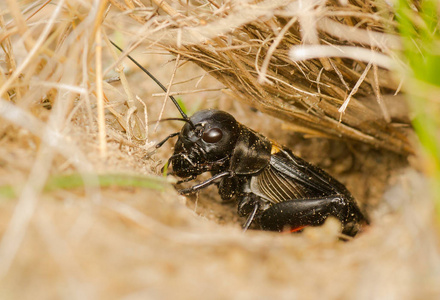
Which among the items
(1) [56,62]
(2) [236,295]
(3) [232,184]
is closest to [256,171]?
(3) [232,184]

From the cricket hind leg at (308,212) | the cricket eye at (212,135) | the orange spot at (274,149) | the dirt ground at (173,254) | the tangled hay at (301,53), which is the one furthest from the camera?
the orange spot at (274,149)

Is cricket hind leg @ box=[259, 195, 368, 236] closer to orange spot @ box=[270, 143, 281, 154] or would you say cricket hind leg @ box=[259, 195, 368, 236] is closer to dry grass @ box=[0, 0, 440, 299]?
orange spot @ box=[270, 143, 281, 154]

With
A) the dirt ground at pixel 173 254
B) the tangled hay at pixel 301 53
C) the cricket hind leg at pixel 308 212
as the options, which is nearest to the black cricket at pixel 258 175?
the cricket hind leg at pixel 308 212

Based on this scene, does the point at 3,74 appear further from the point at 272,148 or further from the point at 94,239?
the point at 272,148

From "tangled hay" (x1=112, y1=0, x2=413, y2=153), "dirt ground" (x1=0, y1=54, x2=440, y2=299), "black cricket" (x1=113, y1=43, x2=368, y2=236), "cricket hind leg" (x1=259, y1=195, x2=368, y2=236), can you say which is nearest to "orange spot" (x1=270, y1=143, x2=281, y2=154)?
"black cricket" (x1=113, y1=43, x2=368, y2=236)

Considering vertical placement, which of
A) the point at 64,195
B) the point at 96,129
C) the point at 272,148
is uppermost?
the point at 64,195

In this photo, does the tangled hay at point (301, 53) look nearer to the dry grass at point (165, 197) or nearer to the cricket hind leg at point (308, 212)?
the dry grass at point (165, 197)

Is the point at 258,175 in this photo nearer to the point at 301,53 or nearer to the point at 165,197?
the point at 301,53
